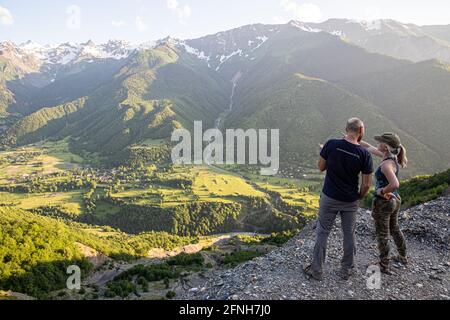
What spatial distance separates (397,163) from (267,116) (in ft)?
547

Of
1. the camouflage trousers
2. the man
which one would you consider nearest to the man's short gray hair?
the man

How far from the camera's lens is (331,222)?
8.62 meters

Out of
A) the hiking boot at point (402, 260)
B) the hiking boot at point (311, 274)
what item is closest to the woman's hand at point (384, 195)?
the hiking boot at point (402, 260)

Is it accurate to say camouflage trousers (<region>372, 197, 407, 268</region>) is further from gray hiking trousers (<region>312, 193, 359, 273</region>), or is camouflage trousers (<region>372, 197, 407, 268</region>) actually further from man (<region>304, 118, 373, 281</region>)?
man (<region>304, 118, 373, 281</region>)

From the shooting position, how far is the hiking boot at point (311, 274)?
8.86m

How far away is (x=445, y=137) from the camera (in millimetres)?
137625

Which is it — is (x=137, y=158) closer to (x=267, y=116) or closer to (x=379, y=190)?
(x=267, y=116)

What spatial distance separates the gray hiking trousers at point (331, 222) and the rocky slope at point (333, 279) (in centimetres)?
69

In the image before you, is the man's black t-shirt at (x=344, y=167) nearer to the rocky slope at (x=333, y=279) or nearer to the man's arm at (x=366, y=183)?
the man's arm at (x=366, y=183)

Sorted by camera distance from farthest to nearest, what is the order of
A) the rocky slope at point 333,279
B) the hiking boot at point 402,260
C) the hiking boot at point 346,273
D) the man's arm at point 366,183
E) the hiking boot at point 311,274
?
the hiking boot at point 402,260 → the hiking boot at point 346,273 → the hiking boot at point 311,274 → the rocky slope at point 333,279 → the man's arm at point 366,183

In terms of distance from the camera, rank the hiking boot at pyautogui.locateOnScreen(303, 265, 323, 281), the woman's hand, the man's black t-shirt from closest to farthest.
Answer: the man's black t-shirt → the hiking boot at pyautogui.locateOnScreen(303, 265, 323, 281) → the woman's hand

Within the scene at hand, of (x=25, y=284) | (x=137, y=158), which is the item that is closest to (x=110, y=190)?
(x=137, y=158)
